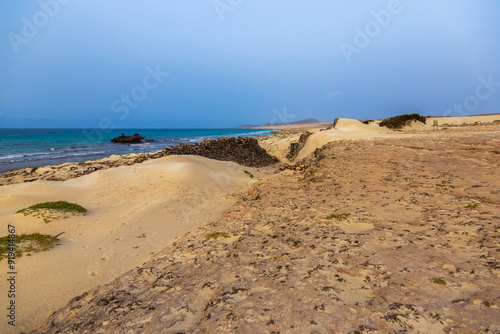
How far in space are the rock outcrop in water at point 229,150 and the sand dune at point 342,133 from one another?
3.76 metres

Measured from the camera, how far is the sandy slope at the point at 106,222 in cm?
406

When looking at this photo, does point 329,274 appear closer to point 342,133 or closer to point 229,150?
point 229,150

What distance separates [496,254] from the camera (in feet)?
9.94

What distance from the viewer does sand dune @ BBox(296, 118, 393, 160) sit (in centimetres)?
1809

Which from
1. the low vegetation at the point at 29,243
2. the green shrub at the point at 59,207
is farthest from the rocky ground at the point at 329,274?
the green shrub at the point at 59,207

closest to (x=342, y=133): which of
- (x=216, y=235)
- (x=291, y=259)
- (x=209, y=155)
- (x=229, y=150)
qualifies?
(x=229, y=150)

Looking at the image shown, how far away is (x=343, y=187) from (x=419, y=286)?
172 inches

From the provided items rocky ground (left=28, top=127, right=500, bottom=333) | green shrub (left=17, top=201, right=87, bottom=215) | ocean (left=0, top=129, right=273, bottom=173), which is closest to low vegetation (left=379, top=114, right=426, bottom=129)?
rocky ground (left=28, top=127, right=500, bottom=333)

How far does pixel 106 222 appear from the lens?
6.65 metres

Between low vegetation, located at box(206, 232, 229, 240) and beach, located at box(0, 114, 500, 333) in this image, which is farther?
low vegetation, located at box(206, 232, 229, 240)

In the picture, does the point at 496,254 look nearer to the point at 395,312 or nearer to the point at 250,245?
the point at 395,312

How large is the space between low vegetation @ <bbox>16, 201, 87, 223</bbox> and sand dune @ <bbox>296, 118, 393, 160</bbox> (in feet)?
48.4

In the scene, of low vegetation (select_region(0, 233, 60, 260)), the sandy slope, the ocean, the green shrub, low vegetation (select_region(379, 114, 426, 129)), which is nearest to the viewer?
the sandy slope

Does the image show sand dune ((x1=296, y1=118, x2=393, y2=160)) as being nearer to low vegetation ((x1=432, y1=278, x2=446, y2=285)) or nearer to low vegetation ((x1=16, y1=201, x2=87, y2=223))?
low vegetation ((x1=16, y1=201, x2=87, y2=223))
